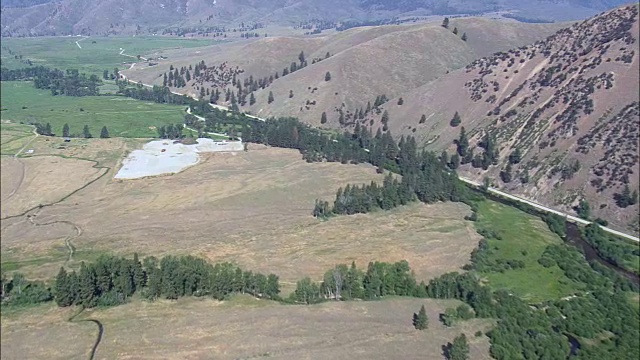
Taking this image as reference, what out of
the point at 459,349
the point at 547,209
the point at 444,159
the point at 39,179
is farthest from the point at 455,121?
the point at 39,179

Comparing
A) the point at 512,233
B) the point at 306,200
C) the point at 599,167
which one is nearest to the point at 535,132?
the point at 599,167

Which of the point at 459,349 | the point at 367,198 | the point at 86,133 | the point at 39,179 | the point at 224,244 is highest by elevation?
the point at 39,179

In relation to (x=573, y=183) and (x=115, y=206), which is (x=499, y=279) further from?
(x=115, y=206)

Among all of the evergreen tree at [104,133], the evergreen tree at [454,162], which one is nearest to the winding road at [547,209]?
the evergreen tree at [454,162]

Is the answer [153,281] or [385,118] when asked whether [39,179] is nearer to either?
[153,281]

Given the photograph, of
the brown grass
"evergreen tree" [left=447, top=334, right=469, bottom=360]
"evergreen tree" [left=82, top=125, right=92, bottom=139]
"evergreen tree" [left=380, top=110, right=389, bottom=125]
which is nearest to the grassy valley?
"evergreen tree" [left=447, top=334, right=469, bottom=360]

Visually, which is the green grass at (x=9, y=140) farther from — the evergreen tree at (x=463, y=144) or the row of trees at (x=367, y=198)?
the evergreen tree at (x=463, y=144)
